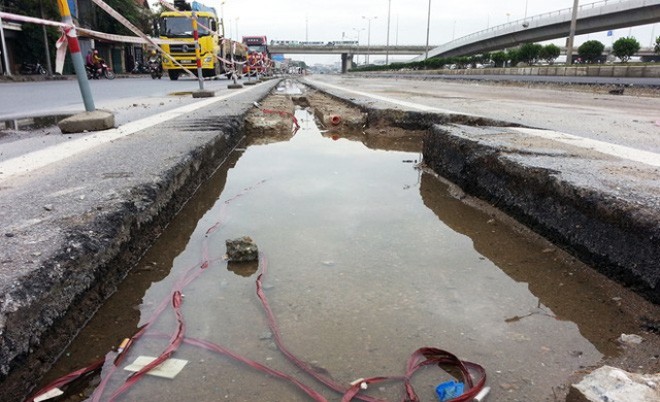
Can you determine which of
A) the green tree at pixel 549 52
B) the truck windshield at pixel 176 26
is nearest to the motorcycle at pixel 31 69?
the truck windshield at pixel 176 26

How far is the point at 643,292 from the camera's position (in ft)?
4.97

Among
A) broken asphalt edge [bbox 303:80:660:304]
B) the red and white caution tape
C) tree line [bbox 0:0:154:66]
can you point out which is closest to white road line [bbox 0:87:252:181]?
the red and white caution tape

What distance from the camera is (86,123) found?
157 inches

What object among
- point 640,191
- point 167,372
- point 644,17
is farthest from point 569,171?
point 644,17

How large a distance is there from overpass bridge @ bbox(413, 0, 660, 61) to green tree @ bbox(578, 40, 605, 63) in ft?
28.2

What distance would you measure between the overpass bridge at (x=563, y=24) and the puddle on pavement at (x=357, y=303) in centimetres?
4082

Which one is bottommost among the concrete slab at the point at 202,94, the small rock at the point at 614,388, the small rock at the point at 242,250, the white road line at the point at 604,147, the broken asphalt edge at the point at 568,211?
the small rock at the point at 242,250

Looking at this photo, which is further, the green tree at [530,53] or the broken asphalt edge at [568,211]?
the green tree at [530,53]

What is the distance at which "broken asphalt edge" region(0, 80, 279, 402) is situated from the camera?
1.05 metres

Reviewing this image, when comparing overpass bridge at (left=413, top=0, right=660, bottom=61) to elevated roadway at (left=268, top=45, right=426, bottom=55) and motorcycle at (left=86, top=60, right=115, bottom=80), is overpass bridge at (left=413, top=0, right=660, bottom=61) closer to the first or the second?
elevated roadway at (left=268, top=45, right=426, bottom=55)

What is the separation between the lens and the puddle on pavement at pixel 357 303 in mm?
→ 1218

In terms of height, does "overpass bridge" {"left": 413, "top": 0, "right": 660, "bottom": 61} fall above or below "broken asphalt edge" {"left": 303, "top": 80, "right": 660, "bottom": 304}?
above

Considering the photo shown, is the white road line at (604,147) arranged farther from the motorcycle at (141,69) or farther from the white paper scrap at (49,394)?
the motorcycle at (141,69)

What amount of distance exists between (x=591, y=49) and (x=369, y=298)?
33.3 metres
